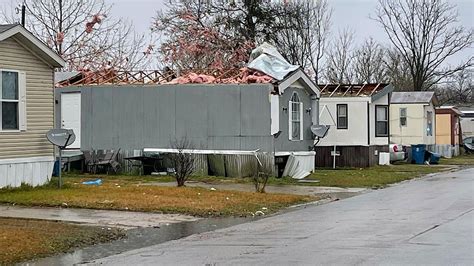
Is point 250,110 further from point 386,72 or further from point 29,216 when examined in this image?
point 386,72

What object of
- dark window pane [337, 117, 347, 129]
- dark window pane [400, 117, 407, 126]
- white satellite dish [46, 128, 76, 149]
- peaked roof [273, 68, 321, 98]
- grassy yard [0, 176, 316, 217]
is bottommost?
grassy yard [0, 176, 316, 217]

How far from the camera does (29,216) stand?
1570 centimetres

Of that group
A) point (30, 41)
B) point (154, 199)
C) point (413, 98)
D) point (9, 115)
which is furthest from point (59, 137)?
point (413, 98)

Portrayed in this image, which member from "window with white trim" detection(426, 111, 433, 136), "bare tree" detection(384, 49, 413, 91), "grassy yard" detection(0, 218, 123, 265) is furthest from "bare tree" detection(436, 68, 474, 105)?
"grassy yard" detection(0, 218, 123, 265)

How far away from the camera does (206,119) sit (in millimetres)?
28734

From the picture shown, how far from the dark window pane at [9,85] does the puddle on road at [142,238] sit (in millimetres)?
7122

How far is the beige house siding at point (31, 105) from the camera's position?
64.8ft

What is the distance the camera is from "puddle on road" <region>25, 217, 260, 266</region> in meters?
11.2

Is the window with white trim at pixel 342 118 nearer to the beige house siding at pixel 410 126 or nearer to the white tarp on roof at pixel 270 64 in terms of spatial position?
the white tarp on roof at pixel 270 64

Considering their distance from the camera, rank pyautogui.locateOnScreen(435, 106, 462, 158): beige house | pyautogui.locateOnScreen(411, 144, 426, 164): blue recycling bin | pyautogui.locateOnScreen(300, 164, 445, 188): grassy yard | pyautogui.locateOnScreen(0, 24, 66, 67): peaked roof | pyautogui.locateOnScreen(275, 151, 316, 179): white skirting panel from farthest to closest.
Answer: pyautogui.locateOnScreen(435, 106, 462, 158): beige house < pyautogui.locateOnScreen(411, 144, 426, 164): blue recycling bin < pyautogui.locateOnScreen(275, 151, 316, 179): white skirting panel < pyautogui.locateOnScreen(300, 164, 445, 188): grassy yard < pyautogui.locateOnScreen(0, 24, 66, 67): peaked roof

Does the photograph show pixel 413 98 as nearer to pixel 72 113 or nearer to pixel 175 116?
pixel 175 116

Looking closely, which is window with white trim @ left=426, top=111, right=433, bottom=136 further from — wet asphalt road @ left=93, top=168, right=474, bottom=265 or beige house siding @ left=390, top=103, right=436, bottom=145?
wet asphalt road @ left=93, top=168, right=474, bottom=265

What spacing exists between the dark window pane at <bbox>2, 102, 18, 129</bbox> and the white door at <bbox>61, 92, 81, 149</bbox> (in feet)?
→ 34.6

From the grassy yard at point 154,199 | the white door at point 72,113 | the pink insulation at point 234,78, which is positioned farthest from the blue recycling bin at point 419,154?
the grassy yard at point 154,199
